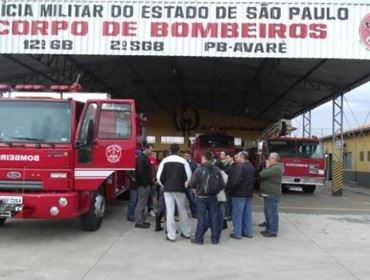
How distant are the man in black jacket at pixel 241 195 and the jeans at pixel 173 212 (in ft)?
3.26

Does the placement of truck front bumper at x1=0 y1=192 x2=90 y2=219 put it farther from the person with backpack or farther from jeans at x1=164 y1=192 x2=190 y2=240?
the person with backpack

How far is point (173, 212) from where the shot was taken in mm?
11117

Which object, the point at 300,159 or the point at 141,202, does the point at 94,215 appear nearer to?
the point at 141,202

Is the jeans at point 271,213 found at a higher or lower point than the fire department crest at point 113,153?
lower

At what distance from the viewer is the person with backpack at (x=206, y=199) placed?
420 inches

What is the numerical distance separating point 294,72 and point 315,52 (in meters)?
9.18

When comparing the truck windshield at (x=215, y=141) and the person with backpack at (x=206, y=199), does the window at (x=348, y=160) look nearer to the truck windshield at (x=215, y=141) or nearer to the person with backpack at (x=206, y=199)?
the truck windshield at (x=215, y=141)

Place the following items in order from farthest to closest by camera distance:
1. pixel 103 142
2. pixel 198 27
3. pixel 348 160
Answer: pixel 348 160, pixel 198 27, pixel 103 142

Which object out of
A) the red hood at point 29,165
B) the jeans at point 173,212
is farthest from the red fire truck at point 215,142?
the red hood at point 29,165

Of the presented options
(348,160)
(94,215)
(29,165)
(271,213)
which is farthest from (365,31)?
(348,160)

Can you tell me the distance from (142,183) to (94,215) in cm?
139

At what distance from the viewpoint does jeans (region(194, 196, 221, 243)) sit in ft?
35.2

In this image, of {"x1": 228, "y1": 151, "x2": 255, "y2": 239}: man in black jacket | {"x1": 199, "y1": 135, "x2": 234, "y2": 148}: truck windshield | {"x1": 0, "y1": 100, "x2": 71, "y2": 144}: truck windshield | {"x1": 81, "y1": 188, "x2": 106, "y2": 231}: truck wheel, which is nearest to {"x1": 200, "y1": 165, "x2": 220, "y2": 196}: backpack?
{"x1": 228, "y1": 151, "x2": 255, "y2": 239}: man in black jacket

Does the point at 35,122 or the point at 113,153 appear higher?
the point at 35,122
